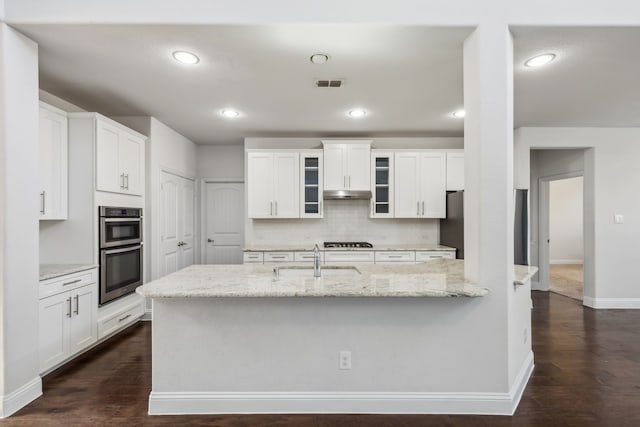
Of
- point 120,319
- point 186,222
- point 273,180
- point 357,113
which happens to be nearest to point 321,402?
point 120,319

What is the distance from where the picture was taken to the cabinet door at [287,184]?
16.3 ft

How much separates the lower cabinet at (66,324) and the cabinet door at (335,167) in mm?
3034

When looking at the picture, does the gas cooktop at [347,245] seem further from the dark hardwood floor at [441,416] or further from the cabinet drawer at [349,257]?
the dark hardwood floor at [441,416]

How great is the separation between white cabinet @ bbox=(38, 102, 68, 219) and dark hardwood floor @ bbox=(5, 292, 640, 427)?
1389 millimetres

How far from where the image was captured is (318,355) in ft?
7.38

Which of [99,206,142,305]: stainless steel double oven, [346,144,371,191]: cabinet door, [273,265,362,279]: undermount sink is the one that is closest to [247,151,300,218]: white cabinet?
[346,144,371,191]: cabinet door

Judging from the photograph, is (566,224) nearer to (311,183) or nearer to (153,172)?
(311,183)

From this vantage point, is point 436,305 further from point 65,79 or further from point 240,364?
point 65,79

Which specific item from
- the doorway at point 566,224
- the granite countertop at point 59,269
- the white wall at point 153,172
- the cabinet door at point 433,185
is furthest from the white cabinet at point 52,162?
the doorway at point 566,224

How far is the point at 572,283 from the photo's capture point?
21.0 feet

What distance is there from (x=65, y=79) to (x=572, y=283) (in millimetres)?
8029

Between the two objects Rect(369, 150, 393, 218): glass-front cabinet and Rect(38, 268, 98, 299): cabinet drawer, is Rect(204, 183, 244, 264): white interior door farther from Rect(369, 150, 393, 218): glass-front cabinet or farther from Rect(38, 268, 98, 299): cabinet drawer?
Rect(38, 268, 98, 299): cabinet drawer

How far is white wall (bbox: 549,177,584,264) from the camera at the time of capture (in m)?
9.02

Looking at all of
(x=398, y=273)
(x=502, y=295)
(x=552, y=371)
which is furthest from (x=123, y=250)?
(x=552, y=371)
